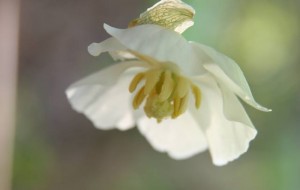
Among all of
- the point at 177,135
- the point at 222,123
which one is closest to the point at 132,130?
the point at 177,135

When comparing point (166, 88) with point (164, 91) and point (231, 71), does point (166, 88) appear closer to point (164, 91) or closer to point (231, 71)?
point (164, 91)

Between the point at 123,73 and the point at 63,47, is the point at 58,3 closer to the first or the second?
the point at 63,47

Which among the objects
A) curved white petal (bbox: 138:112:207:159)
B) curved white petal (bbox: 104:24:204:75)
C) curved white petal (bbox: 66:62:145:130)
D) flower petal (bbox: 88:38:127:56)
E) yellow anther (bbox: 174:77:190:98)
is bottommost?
curved white petal (bbox: 138:112:207:159)

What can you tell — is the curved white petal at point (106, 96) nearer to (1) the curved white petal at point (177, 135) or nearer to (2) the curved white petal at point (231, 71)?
(1) the curved white petal at point (177, 135)

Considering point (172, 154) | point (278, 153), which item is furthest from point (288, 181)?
point (172, 154)

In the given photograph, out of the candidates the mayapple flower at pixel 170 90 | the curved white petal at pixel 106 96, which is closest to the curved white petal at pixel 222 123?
the mayapple flower at pixel 170 90

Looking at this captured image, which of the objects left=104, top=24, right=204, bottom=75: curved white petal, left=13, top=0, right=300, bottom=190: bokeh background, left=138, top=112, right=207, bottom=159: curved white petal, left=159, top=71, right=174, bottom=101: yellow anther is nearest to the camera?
left=104, top=24, right=204, bottom=75: curved white petal

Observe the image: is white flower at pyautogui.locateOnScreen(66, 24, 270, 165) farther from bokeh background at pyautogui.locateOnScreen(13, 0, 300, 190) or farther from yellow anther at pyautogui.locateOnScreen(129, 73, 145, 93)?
bokeh background at pyautogui.locateOnScreen(13, 0, 300, 190)

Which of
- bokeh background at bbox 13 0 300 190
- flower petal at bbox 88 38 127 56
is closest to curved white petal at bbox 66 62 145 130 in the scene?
flower petal at bbox 88 38 127 56
